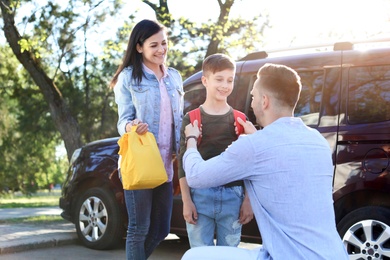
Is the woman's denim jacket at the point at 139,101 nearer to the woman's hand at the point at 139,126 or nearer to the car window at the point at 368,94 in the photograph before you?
the woman's hand at the point at 139,126

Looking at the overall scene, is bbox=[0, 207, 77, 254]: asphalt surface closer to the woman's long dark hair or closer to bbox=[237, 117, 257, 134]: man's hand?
the woman's long dark hair

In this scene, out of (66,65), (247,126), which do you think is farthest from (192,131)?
(66,65)

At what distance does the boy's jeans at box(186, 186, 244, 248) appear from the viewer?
371 centimetres

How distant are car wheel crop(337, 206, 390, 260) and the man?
311cm

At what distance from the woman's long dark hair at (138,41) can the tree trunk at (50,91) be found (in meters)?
10.7

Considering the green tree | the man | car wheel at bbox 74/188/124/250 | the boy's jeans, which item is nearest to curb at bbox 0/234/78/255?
car wheel at bbox 74/188/124/250

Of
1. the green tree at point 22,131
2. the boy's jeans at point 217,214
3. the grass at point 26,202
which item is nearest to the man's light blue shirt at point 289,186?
the boy's jeans at point 217,214

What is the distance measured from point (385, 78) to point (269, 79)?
3.32m

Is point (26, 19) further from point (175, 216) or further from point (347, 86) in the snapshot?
point (347, 86)

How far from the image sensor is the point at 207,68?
3.79 metres

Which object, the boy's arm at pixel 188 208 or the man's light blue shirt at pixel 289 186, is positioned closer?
the man's light blue shirt at pixel 289 186

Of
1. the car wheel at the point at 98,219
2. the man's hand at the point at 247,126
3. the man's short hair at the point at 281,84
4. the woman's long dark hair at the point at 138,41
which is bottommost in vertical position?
the car wheel at the point at 98,219

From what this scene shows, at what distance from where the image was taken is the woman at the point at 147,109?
416cm

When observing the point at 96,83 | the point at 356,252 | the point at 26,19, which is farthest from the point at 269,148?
the point at 96,83
